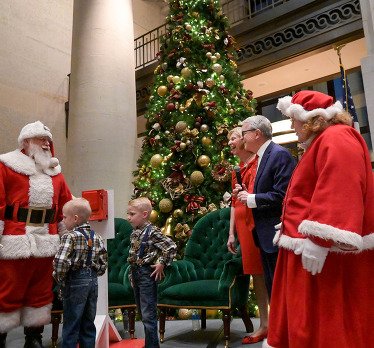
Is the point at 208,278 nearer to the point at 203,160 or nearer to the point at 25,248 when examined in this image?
the point at 203,160

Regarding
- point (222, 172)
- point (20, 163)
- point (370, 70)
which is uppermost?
point (370, 70)

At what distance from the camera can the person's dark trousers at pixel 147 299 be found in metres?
2.82

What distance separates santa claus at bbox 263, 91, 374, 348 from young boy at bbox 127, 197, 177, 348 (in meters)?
1.19

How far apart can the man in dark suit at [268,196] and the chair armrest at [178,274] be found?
1.08 metres

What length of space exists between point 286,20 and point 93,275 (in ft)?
21.2

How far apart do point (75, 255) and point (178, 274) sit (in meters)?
1.34

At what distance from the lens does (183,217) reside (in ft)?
16.4

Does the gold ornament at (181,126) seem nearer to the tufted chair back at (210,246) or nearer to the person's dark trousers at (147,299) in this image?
the tufted chair back at (210,246)

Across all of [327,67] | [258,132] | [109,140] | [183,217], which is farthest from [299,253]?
[327,67]

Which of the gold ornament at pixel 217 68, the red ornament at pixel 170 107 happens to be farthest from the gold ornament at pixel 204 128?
the gold ornament at pixel 217 68

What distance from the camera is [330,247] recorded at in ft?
5.45

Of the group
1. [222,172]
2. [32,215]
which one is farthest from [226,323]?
[222,172]

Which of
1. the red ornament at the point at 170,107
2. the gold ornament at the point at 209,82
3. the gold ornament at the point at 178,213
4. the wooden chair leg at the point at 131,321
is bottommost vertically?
the wooden chair leg at the point at 131,321

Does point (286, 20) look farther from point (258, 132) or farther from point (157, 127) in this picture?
point (258, 132)
